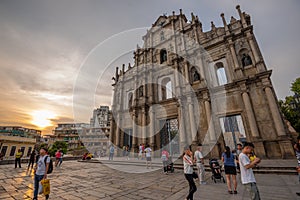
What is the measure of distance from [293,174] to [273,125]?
4934 mm

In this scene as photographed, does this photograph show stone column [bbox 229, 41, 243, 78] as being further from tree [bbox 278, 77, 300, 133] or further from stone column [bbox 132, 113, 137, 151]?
tree [bbox 278, 77, 300, 133]

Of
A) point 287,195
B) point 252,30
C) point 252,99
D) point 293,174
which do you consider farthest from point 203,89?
point 287,195

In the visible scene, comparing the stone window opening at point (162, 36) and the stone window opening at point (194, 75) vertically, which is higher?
the stone window opening at point (162, 36)

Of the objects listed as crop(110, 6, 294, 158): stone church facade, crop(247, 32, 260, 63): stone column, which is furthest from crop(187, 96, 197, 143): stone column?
crop(247, 32, 260, 63): stone column

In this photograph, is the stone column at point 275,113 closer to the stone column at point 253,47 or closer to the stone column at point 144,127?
the stone column at point 253,47

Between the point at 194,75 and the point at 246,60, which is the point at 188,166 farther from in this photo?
the point at 246,60

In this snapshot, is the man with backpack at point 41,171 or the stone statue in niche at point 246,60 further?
the stone statue in niche at point 246,60

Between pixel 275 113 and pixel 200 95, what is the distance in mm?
5778

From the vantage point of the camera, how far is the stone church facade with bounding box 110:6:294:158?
35.7 ft

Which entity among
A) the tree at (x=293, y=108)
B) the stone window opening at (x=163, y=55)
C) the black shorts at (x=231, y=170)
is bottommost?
the black shorts at (x=231, y=170)

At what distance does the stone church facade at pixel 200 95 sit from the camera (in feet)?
35.7

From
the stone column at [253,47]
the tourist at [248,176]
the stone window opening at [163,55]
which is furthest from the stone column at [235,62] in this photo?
the tourist at [248,176]

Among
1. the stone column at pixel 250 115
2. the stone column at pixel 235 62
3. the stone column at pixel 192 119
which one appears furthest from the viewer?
the stone column at pixel 192 119

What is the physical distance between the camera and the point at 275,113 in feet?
33.1
